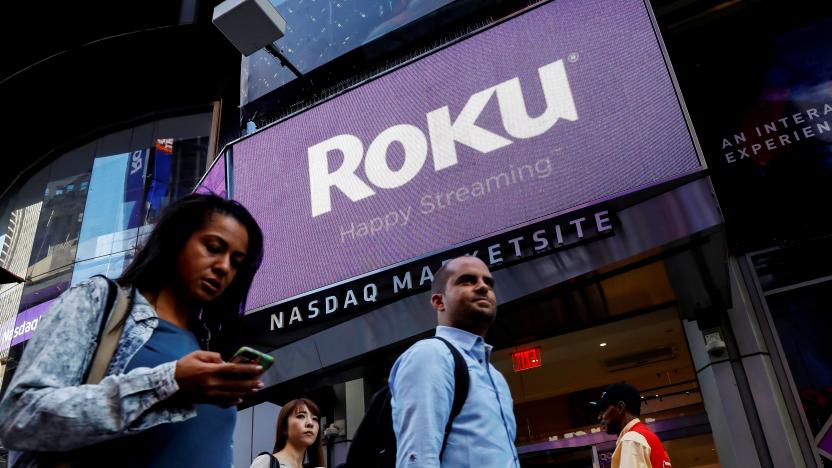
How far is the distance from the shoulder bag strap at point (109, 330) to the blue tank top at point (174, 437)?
6 centimetres

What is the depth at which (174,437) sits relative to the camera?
55.1 inches

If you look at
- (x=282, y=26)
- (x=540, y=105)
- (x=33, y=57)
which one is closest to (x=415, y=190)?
(x=540, y=105)

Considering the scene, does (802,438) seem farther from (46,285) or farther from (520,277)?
(46,285)

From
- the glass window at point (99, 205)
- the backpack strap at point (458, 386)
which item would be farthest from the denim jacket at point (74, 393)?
the glass window at point (99, 205)

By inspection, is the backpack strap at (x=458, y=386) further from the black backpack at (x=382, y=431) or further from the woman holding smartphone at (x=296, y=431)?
the woman holding smartphone at (x=296, y=431)

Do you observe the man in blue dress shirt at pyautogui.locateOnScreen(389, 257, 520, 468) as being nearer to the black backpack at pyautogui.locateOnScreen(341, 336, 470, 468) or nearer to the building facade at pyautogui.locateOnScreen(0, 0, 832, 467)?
the black backpack at pyautogui.locateOnScreen(341, 336, 470, 468)

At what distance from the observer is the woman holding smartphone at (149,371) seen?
120 centimetres

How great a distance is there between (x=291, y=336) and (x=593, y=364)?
4803mm

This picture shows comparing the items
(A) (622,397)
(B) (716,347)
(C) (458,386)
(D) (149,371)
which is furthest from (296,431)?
(B) (716,347)

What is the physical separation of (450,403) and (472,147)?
4.16 metres

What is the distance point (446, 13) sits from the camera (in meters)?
8.98

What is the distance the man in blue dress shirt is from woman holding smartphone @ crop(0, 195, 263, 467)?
71 cm

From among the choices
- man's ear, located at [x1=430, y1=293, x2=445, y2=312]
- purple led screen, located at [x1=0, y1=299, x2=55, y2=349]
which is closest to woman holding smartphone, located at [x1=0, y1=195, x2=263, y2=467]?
man's ear, located at [x1=430, y1=293, x2=445, y2=312]

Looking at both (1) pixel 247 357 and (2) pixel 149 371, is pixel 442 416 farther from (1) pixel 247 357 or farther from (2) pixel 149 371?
(2) pixel 149 371
